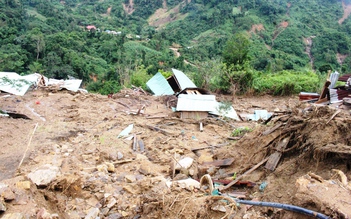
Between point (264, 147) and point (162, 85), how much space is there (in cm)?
1082

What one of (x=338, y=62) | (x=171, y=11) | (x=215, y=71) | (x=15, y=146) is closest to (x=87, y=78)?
(x=215, y=71)

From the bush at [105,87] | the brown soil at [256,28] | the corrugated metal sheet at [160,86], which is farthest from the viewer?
the brown soil at [256,28]

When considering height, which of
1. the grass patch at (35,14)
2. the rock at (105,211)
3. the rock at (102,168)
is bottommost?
the rock at (102,168)

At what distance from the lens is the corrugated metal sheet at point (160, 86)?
14.9 meters

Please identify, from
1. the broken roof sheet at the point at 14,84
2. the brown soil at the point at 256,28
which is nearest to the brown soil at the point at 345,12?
the brown soil at the point at 256,28

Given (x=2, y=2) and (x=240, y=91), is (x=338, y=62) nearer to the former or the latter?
(x=240, y=91)

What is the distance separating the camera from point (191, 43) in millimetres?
47688

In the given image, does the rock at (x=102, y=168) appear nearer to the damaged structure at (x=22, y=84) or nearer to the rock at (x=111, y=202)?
the rock at (x=111, y=202)

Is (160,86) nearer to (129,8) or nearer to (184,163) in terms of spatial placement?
(184,163)

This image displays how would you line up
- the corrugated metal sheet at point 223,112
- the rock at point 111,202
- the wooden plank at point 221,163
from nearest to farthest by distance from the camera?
the rock at point 111,202 < the wooden plank at point 221,163 < the corrugated metal sheet at point 223,112

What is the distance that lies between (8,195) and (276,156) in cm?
401

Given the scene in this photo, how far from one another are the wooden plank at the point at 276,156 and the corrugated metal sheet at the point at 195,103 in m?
5.83

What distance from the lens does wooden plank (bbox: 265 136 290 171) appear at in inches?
176

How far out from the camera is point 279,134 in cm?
490
